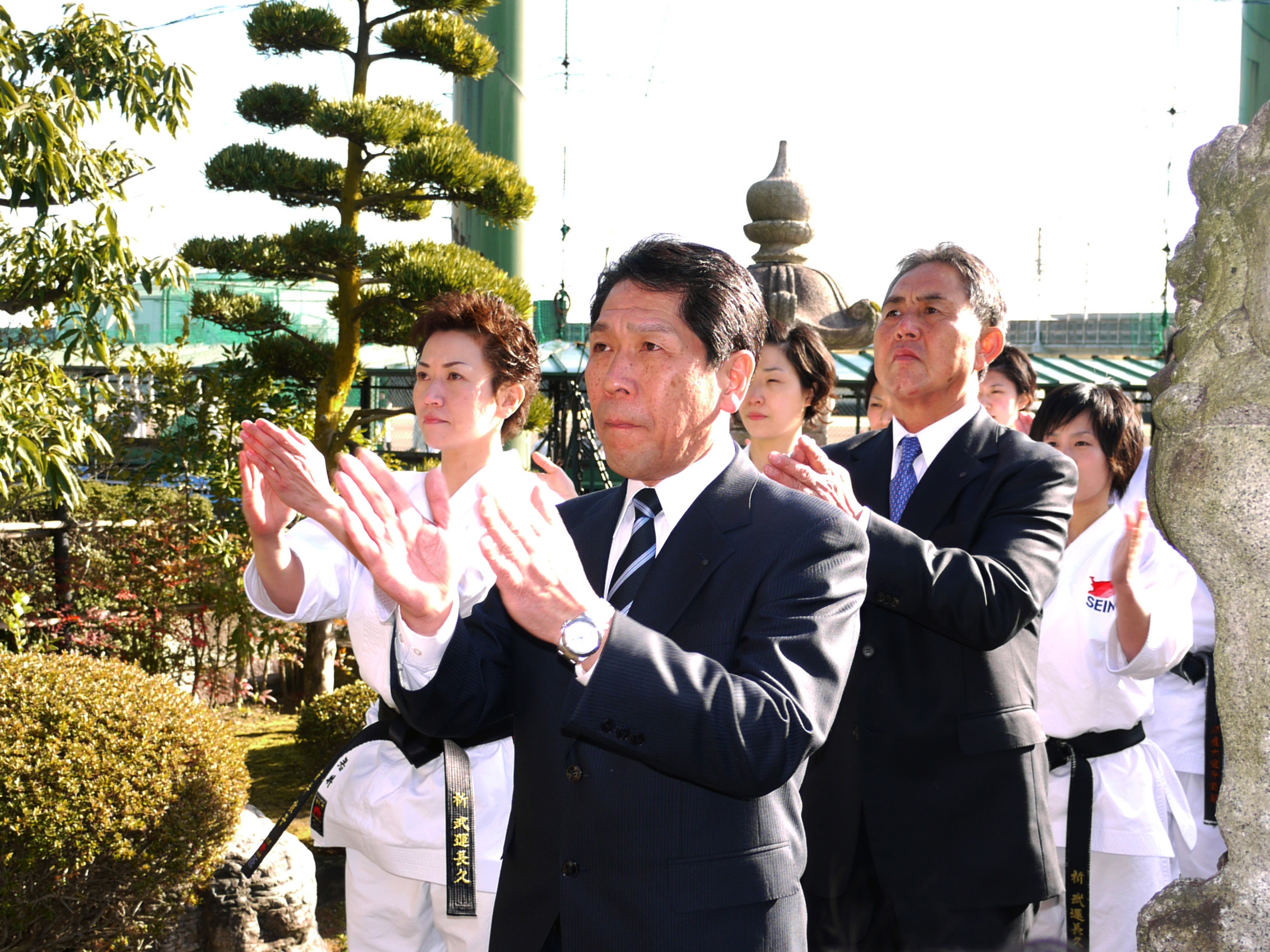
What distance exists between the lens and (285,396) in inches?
300

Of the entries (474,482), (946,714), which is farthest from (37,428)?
(946,714)

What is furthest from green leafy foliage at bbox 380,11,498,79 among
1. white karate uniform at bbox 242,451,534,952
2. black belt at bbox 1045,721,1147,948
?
black belt at bbox 1045,721,1147,948

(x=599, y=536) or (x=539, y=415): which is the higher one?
(x=539, y=415)

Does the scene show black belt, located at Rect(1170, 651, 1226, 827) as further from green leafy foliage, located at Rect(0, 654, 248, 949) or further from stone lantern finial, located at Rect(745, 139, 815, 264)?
stone lantern finial, located at Rect(745, 139, 815, 264)

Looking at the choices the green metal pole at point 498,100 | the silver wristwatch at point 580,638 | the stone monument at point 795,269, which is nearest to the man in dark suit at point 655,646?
the silver wristwatch at point 580,638

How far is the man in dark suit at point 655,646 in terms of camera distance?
61.3 inches

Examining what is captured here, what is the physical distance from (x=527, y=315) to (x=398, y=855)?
4.93 meters

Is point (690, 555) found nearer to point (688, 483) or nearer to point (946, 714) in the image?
point (688, 483)

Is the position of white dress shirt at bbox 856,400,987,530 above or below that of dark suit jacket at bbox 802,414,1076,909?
above

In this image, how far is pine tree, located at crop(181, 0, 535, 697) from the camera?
6820 millimetres

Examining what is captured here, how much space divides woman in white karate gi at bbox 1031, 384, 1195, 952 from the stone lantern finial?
3.75m

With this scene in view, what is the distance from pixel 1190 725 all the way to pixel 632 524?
2546 millimetres

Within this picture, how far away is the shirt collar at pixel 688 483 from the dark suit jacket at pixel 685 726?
35 millimetres

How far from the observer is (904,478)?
112 inches
